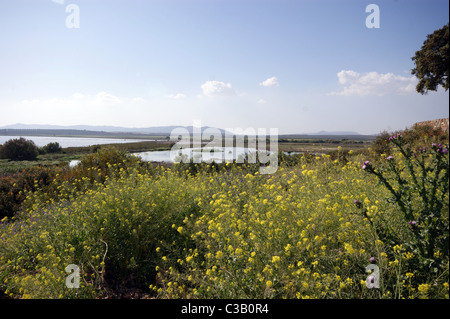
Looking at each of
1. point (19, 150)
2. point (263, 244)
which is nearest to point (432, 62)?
point (263, 244)

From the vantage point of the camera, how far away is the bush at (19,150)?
54.4ft

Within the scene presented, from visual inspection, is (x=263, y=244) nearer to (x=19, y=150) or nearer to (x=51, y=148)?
(x=19, y=150)

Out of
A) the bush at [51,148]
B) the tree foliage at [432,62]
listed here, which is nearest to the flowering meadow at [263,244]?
the tree foliage at [432,62]

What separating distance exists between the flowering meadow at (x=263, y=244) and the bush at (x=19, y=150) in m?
14.8

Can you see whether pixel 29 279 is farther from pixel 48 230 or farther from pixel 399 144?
pixel 399 144

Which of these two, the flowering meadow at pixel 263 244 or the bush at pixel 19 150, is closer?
the flowering meadow at pixel 263 244

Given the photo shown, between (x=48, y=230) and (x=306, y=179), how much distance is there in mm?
4202

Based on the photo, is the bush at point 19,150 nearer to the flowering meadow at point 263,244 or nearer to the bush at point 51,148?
the bush at point 51,148

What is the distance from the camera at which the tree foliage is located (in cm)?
1368

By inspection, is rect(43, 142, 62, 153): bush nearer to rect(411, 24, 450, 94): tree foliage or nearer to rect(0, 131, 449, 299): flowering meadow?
rect(0, 131, 449, 299): flowering meadow

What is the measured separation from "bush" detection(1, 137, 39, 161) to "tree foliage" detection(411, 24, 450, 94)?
2331cm

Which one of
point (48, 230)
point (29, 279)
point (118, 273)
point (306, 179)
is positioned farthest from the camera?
point (306, 179)
